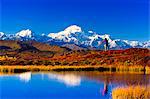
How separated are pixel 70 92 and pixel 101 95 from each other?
189 cm

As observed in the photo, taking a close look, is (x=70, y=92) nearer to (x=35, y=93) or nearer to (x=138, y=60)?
(x=35, y=93)

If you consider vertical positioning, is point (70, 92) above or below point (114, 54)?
below

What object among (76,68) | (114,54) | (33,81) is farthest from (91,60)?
(33,81)

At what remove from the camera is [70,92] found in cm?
2181

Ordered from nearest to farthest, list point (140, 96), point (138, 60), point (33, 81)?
point (140, 96) < point (33, 81) < point (138, 60)

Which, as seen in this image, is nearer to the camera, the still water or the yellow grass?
the yellow grass

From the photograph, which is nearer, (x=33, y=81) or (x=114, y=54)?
(x=33, y=81)

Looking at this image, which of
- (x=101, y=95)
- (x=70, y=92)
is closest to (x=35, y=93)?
(x=70, y=92)

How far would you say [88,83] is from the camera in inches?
1054

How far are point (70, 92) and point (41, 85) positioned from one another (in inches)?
155

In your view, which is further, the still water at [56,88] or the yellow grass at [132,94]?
the still water at [56,88]

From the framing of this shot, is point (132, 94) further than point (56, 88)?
No

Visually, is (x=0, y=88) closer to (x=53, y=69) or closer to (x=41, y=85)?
(x=41, y=85)

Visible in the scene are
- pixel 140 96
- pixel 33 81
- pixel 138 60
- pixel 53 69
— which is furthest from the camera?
pixel 138 60
